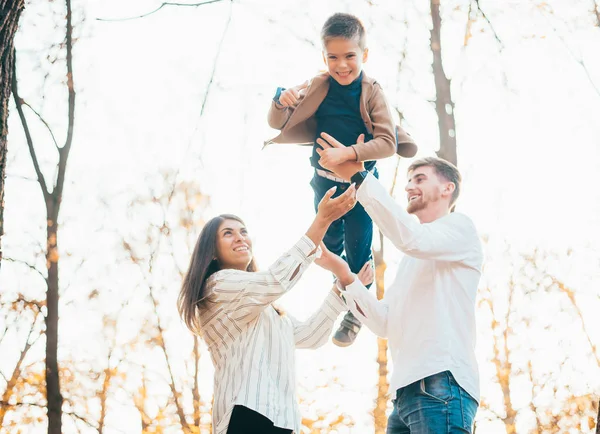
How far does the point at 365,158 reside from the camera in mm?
3119

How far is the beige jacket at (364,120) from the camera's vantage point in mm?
3162

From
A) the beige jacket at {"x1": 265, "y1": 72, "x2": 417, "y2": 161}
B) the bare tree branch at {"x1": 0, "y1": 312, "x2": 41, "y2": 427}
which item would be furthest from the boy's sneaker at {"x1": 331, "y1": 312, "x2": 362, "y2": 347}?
the bare tree branch at {"x1": 0, "y1": 312, "x2": 41, "y2": 427}

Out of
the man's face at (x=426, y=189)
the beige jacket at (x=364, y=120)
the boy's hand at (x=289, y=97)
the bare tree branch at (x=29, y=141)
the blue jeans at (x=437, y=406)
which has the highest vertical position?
the bare tree branch at (x=29, y=141)

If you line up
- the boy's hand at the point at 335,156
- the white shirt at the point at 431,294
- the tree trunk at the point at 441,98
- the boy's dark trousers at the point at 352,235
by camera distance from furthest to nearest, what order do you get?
the tree trunk at the point at 441,98 < the boy's dark trousers at the point at 352,235 < the boy's hand at the point at 335,156 < the white shirt at the point at 431,294

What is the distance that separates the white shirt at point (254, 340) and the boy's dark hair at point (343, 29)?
3.06 feet

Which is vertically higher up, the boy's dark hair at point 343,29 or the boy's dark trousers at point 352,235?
the boy's dark hair at point 343,29

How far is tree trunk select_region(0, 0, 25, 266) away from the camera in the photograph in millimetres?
2781

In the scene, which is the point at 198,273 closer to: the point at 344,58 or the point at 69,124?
the point at 344,58

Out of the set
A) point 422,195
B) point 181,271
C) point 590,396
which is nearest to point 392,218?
point 422,195

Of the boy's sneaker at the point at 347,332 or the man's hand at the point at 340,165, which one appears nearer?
the man's hand at the point at 340,165

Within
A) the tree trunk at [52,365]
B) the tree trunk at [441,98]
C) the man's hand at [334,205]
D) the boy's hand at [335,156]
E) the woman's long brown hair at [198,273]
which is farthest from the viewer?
the tree trunk at [52,365]

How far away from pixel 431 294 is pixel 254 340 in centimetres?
81

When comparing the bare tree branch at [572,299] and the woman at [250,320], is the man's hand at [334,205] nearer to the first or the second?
the woman at [250,320]

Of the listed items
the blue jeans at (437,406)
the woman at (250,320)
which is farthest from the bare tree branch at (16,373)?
the blue jeans at (437,406)
